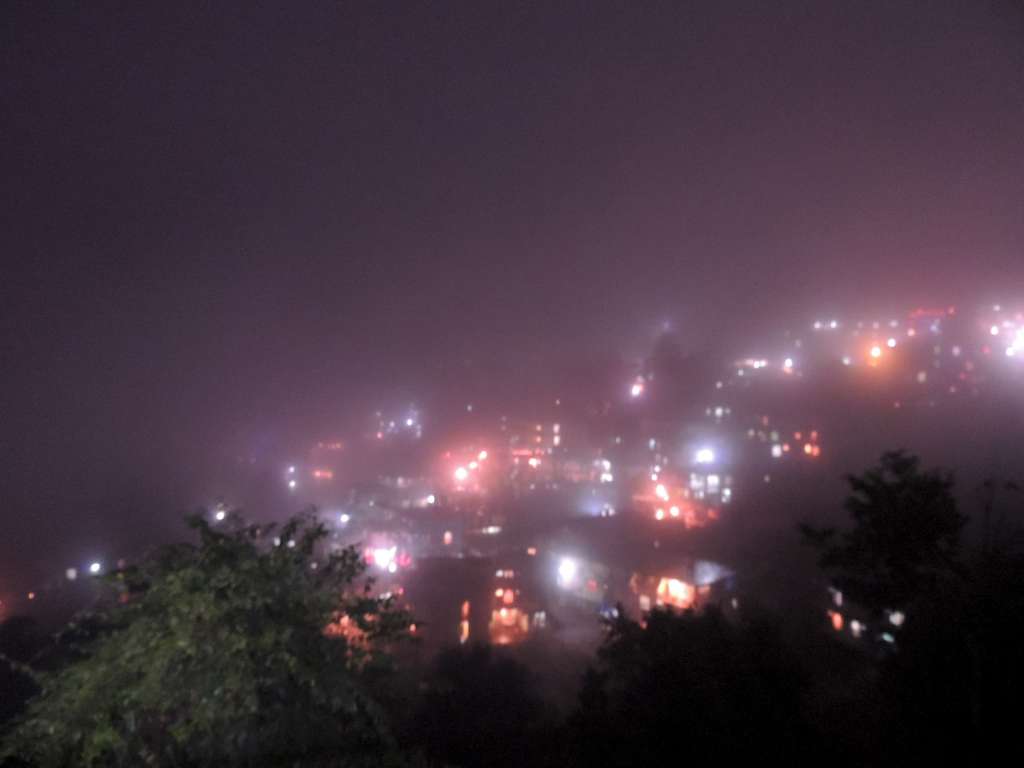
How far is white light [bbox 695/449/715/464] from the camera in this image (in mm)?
44188

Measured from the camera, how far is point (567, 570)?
105 ft

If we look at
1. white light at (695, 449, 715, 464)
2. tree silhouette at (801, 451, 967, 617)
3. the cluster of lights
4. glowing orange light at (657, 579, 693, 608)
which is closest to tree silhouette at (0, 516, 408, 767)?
tree silhouette at (801, 451, 967, 617)

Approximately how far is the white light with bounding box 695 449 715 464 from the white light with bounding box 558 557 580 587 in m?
17.3

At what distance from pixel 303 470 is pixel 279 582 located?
7691 cm

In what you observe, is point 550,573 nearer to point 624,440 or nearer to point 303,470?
point 624,440

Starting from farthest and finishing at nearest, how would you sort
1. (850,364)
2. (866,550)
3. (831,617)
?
1. (850,364)
2. (831,617)
3. (866,550)

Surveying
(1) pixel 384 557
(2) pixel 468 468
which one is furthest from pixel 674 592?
Answer: (2) pixel 468 468

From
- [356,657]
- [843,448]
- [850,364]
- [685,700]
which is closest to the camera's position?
[356,657]

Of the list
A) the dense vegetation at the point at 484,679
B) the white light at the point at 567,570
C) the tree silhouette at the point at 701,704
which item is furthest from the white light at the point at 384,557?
the tree silhouette at the point at 701,704

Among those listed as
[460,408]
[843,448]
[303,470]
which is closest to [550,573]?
[843,448]

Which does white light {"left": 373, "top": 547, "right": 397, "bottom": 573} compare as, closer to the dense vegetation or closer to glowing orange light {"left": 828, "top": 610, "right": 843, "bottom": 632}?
the dense vegetation

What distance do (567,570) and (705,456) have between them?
711 inches

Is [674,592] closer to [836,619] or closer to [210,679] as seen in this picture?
[836,619]

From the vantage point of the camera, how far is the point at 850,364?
46.3 metres
